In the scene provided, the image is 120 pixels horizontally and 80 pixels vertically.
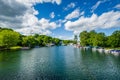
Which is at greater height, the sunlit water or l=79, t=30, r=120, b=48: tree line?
l=79, t=30, r=120, b=48: tree line

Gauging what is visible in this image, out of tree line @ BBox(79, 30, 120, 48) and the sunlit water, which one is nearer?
the sunlit water

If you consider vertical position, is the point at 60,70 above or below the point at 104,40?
below

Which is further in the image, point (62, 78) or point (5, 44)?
point (5, 44)

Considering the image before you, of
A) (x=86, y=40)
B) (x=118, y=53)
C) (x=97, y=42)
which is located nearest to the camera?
(x=118, y=53)

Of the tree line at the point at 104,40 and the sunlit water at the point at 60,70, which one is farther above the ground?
the tree line at the point at 104,40

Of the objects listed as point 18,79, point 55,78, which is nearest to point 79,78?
point 55,78

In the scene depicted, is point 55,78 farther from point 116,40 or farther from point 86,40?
point 86,40

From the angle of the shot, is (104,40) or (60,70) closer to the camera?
(60,70)

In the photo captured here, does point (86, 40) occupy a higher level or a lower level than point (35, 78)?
higher

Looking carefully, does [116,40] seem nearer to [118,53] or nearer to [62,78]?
[118,53]

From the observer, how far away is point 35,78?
40469 mm

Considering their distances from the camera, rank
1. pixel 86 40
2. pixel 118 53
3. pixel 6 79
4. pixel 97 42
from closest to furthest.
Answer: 1. pixel 6 79
2. pixel 118 53
3. pixel 97 42
4. pixel 86 40

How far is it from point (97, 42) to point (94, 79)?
362 ft

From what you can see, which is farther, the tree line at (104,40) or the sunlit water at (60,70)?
the tree line at (104,40)
